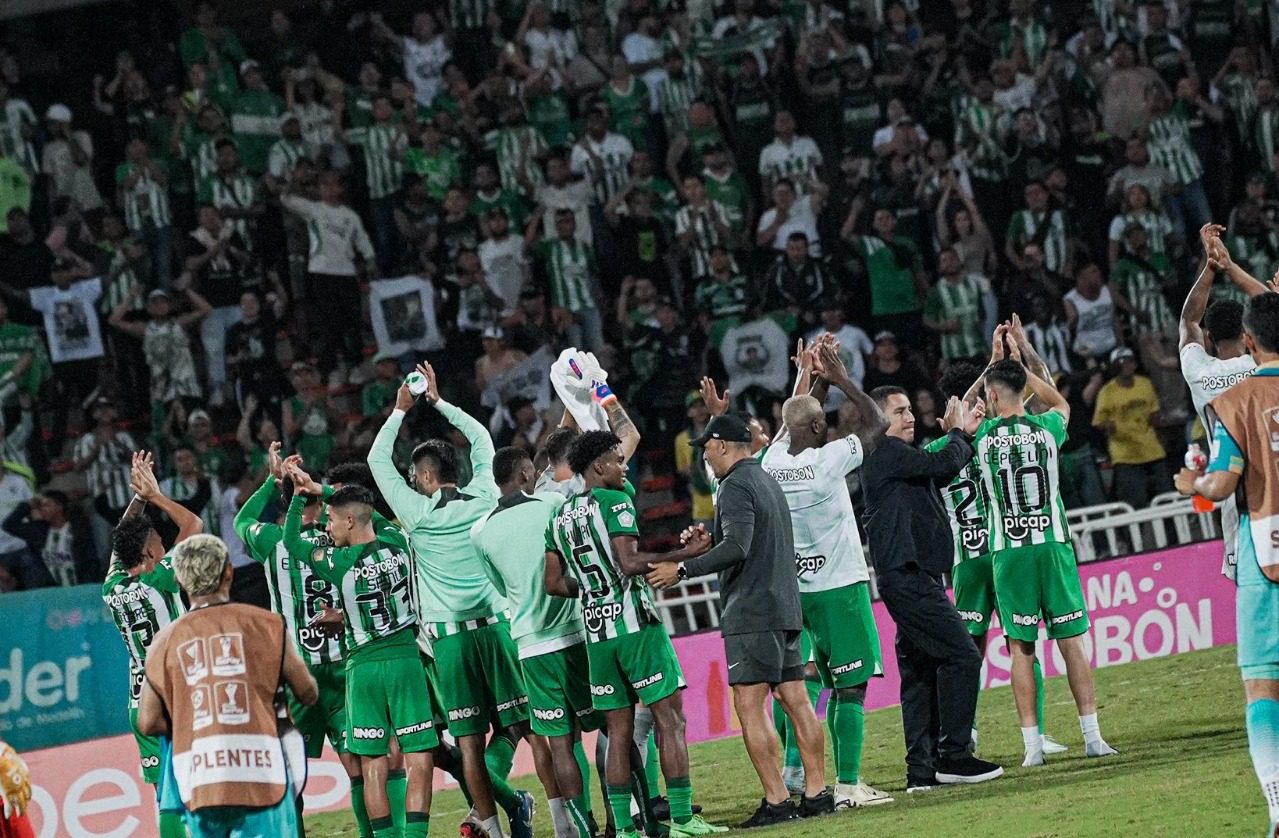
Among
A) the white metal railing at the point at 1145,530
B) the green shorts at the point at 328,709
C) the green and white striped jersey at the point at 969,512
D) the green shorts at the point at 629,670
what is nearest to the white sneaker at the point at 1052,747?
the green and white striped jersey at the point at 969,512

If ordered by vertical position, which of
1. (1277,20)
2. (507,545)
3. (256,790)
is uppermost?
(1277,20)

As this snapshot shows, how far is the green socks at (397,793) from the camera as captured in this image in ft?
36.4

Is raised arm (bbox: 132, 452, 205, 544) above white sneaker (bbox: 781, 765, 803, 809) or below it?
above

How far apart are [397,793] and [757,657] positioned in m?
2.25

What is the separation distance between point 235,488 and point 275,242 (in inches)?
143

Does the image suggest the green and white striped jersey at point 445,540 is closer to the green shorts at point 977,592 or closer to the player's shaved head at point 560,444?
the player's shaved head at point 560,444

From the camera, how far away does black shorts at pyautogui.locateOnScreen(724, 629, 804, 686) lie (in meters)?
10.7

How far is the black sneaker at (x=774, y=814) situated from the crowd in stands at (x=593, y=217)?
750 centimetres

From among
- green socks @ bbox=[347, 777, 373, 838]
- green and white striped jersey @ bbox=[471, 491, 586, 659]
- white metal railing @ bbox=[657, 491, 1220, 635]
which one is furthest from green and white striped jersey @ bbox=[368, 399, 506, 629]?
white metal railing @ bbox=[657, 491, 1220, 635]

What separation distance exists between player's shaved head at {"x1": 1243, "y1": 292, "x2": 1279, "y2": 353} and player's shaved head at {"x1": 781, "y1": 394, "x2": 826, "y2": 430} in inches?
134

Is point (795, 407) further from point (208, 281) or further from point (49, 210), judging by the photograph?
point (49, 210)

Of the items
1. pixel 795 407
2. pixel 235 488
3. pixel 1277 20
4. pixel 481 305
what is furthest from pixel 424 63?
pixel 795 407

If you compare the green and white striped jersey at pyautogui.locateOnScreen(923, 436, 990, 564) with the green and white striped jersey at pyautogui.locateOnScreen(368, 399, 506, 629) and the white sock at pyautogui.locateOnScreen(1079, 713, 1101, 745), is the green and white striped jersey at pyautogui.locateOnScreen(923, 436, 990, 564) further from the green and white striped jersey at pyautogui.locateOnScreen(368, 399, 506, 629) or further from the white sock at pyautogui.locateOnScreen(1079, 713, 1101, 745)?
the green and white striped jersey at pyautogui.locateOnScreen(368, 399, 506, 629)

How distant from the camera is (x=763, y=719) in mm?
10609
